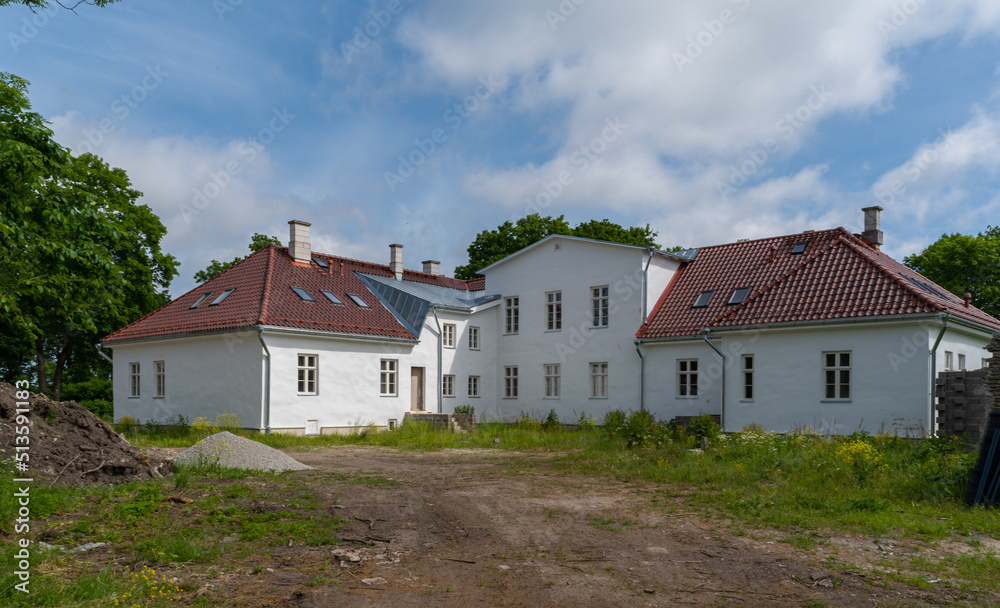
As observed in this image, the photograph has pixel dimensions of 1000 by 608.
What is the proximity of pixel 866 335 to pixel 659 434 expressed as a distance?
5.94 meters

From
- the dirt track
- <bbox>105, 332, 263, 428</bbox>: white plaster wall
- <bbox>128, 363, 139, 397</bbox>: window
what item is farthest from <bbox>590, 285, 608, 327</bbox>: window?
<bbox>128, 363, 139, 397</bbox>: window

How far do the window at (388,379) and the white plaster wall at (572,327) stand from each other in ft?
16.6

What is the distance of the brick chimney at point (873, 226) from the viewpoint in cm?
2505

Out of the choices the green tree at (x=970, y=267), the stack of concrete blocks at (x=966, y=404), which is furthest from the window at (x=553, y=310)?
the green tree at (x=970, y=267)

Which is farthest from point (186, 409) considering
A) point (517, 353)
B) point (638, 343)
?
point (638, 343)

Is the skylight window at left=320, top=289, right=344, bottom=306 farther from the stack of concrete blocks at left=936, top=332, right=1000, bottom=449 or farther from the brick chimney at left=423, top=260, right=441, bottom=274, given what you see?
the stack of concrete blocks at left=936, top=332, right=1000, bottom=449

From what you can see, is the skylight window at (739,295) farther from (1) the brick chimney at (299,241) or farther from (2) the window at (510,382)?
(1) the brick chimney at (299,241)

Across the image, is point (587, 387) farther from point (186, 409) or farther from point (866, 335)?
point (186, 409)

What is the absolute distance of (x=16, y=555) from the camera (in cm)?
656

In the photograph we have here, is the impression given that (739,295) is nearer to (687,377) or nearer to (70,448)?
(687,377)

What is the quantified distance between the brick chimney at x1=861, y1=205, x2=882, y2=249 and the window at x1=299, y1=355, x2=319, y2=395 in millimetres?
18913

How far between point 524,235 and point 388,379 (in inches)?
764

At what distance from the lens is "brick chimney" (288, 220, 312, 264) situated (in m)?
27.4

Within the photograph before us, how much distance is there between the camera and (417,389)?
2725 cm
